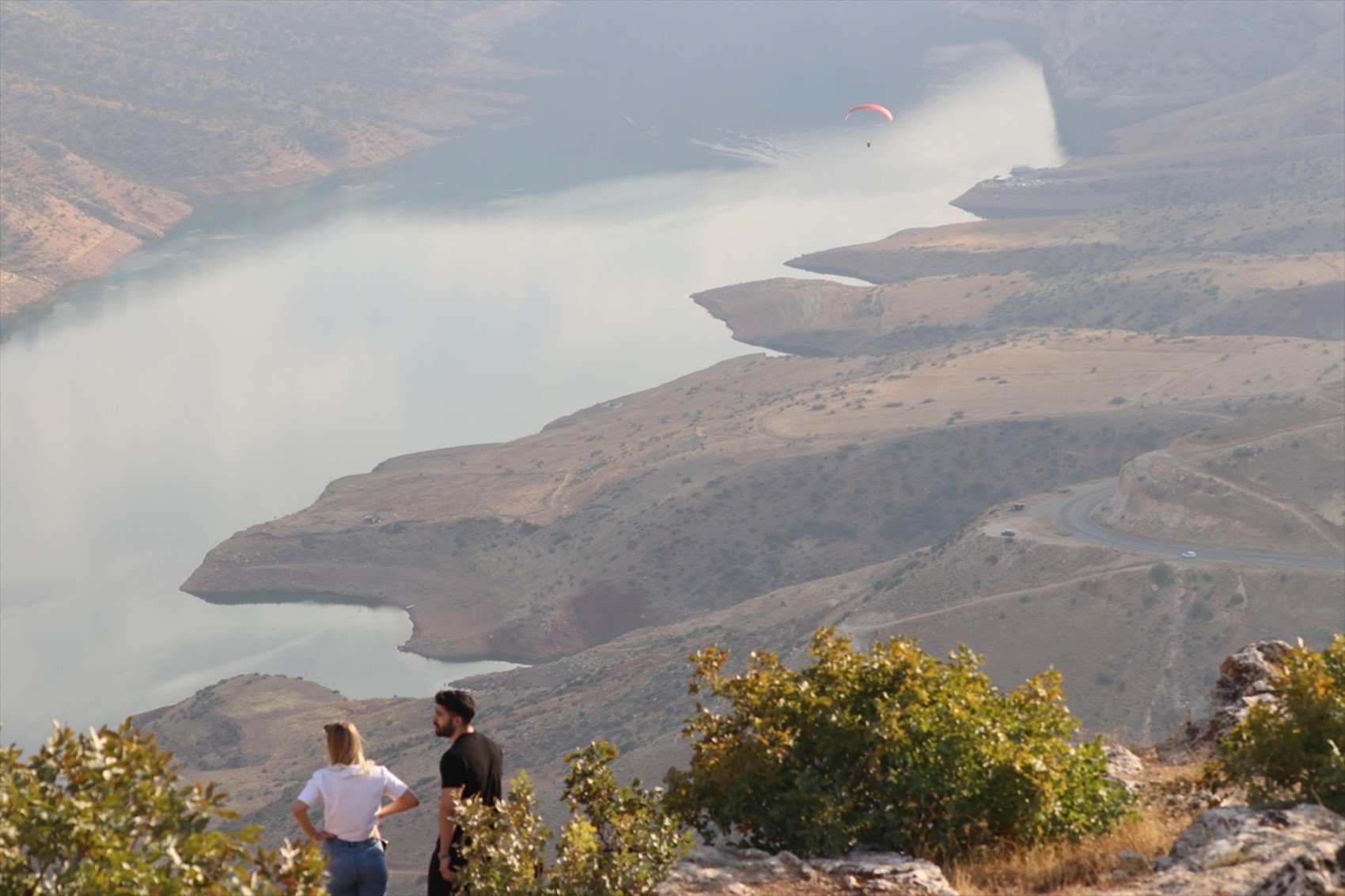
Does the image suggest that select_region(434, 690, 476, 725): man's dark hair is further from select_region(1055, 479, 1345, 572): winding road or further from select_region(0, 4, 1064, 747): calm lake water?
select_region(0, 4, 1064, 747): calm lake water

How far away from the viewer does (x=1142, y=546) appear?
4800 centimetres

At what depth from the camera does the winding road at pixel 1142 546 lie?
4506 cm

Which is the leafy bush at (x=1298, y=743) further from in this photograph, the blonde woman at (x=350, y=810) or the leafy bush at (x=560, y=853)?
the blonde woman at (x=350, y=810)

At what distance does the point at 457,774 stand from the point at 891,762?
323 cm

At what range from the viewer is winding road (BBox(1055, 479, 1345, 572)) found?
45062mm

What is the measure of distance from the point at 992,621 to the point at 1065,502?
1318 centimetres

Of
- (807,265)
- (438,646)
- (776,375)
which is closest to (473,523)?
(438,646)

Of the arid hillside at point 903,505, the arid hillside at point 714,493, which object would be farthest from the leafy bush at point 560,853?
the arid hillside at point 714,493

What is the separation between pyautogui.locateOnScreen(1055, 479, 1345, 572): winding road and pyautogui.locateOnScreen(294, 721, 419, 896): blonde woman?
3981 cm

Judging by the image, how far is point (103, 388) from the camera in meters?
91.8

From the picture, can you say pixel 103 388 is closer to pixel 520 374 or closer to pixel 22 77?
pixel 520 374

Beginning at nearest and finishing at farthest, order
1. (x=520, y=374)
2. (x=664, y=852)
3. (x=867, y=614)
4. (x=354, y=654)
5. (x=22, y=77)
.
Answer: (x=664, y=852) < (x=867, y=614) < (x=354, y=654) < (x=520, y=374) < (x=22, y=77)

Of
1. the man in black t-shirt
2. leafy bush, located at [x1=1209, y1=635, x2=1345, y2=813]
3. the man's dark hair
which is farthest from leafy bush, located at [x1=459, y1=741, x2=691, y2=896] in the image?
leafy bush, located at [x1=1209, y1=635, x2=1345, y2=813]

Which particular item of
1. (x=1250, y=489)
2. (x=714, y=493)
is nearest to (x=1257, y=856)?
(x=1250, y=489)
